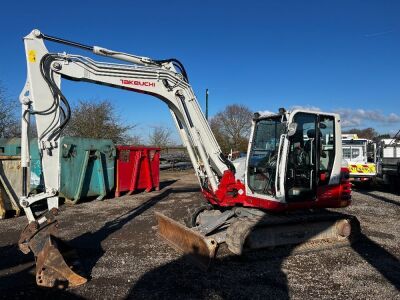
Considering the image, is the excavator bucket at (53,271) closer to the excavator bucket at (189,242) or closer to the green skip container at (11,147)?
the excavator bucket at (189,242)

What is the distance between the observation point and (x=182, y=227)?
22.3ft

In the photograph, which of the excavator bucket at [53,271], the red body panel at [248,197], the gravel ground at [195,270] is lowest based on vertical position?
the gravel ground at [195,270]

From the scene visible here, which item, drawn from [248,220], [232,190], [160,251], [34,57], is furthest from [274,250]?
[34,57]

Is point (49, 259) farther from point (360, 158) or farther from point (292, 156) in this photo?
point (360, 158)

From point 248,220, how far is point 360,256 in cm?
199

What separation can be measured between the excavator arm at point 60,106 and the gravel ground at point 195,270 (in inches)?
19.9

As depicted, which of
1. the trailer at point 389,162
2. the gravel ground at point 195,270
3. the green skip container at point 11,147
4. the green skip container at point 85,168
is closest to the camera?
the gravel ground at point 195,270

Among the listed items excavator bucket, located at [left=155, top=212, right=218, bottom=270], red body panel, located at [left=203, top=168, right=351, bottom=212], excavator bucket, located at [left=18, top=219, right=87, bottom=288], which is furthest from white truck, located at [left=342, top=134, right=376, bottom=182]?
excavator bucket, located at [left=18, top=219, right=87, bottom=288]

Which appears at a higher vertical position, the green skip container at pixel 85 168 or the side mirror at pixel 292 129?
the side mirror at pixel 292 129

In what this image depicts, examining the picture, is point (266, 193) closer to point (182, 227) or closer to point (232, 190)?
point (232, 190)

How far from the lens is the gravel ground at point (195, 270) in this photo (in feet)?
17.0

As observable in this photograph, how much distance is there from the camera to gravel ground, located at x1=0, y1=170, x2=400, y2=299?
517cm

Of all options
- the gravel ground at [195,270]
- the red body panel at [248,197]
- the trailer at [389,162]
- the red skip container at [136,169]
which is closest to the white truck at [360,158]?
the trailer at [389,162]

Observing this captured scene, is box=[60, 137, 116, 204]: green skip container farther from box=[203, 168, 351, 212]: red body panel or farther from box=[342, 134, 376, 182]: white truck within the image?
box=[342, 134, 376, 182]: white truck
